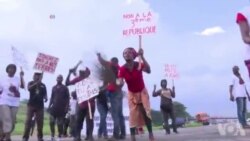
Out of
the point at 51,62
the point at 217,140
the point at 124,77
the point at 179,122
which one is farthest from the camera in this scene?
the point at 179,122

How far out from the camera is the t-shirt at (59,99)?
532 inches

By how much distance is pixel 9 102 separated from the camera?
40.9ft

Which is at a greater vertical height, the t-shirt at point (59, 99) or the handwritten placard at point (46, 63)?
the handwritten placard at point (46, 63)

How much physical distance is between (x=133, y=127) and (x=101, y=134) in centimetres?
381

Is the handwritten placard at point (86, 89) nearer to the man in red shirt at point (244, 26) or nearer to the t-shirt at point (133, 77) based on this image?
the t-shirt at point (133, 77)

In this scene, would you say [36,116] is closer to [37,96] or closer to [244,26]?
[37,96]

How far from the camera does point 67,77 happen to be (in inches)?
511

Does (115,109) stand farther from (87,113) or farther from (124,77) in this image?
(124,77)

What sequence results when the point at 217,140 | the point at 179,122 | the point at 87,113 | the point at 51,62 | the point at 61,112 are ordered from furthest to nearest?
the point at 179,122
the point at 51,62
the point at 61,112
the point at 87,113
the point at 217,140

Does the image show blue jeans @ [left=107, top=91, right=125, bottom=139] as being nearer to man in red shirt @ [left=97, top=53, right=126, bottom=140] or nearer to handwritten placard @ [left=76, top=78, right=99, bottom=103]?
man in red shirt @ [left=97, top=53, right=126, bottom=140]

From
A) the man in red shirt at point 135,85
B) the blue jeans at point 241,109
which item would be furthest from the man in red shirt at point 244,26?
the blue jeans at point 241,109

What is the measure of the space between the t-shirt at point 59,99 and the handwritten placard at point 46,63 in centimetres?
116

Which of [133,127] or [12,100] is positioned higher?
[12,100]

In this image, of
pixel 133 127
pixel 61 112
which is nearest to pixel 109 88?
pixel 61 112
